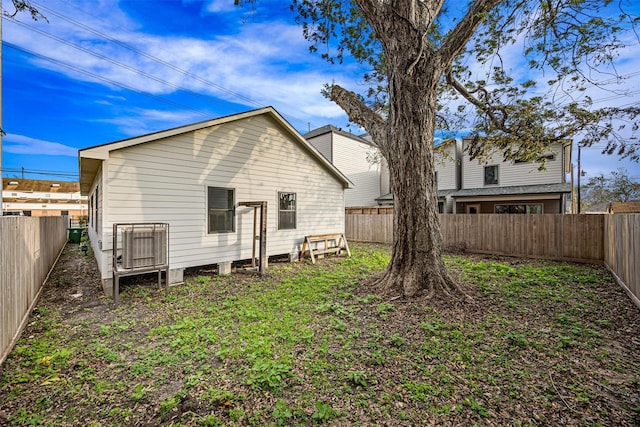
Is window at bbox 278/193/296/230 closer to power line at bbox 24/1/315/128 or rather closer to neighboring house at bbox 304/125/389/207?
power line at bbox 24/1/315/128

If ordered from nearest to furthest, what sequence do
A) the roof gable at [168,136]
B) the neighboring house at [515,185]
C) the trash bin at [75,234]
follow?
the roof gable at [168,136] → the neighboring house at [515,185] → the trash bin at [75,234]

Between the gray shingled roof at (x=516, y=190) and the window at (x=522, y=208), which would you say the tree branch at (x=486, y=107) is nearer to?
the gray shingled roof at (x=516, y=190)

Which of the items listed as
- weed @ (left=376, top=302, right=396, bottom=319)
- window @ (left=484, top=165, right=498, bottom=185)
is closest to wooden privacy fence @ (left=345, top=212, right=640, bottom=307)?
weed @ (left=376, top=302, right=396, bottom=319)

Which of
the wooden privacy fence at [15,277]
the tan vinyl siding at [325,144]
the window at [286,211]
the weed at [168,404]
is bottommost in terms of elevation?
the weed at [168,404]

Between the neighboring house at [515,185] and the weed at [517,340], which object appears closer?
the weed at [517,340]

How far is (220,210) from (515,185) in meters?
16.0

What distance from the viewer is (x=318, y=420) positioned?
2.16 m

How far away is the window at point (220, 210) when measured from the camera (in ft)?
23.5

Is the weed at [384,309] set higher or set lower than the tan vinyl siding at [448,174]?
lower

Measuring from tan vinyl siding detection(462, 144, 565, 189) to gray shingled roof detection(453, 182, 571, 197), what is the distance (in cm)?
38

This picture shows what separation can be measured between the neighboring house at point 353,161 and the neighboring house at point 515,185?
5.46m

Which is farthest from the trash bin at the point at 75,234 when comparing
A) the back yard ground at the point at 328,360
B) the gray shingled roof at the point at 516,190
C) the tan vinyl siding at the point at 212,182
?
the gray shingled roof at the point at 516,190

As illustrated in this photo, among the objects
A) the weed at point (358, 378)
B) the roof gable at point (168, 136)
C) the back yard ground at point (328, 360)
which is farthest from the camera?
the roof gable at point (168, 136)

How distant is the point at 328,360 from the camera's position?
304 centimetres
